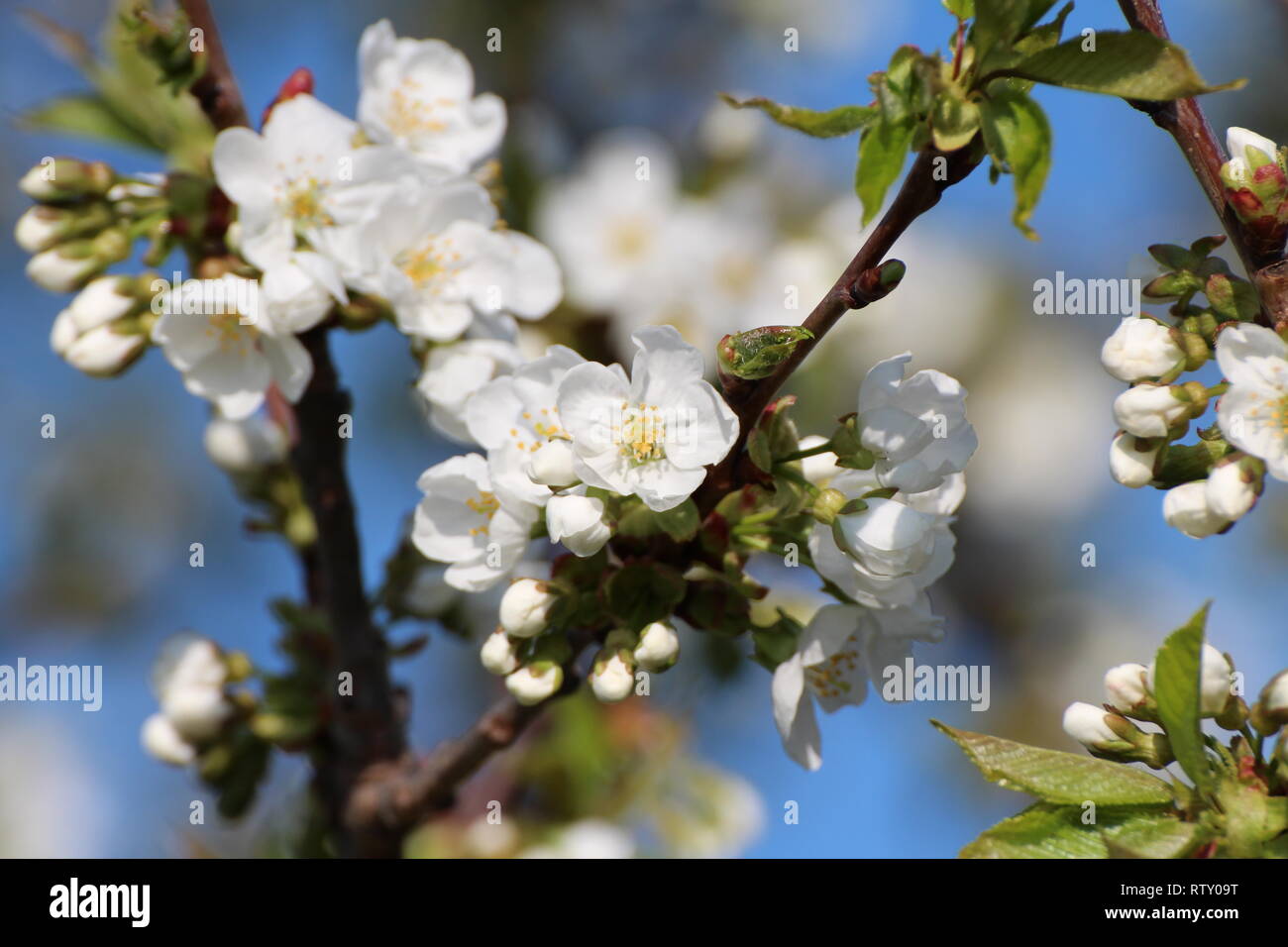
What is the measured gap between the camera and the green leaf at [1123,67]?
1.28m

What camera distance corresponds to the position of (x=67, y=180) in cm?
192

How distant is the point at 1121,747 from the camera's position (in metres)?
1.54

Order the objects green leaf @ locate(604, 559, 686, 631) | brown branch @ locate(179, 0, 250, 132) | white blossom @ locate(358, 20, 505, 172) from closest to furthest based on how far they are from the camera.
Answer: green leaf @ locate(604, 559, 686, 631) < brown branch @ locate(179, 0, 250, 132) < white blossom @ locate(358, 20, 505, 172)

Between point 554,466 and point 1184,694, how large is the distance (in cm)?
74

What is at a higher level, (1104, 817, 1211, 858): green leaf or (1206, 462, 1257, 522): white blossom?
(1206, 462, 1257, 522): white blossom

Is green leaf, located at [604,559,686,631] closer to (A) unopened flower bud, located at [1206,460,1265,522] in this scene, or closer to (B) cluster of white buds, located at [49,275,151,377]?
(A) unopened flower bud, located at [1206,460,1265,522]

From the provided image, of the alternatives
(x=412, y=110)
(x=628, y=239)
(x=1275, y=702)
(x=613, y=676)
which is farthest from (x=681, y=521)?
(x=628, y=239)

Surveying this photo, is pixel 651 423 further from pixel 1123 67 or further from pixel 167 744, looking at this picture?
pixel 167 744

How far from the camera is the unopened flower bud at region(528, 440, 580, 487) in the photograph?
1.53 metres

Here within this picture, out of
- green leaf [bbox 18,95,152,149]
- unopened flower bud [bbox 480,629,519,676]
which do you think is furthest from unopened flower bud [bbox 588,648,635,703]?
green leaf [bbox 18,95,152,149]

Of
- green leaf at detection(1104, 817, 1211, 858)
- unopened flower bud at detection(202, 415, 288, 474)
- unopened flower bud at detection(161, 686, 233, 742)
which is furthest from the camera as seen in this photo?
unopened flower bud at detection(202, 415, 288, 474)

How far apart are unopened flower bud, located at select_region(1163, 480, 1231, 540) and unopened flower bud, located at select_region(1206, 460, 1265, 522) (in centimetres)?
3

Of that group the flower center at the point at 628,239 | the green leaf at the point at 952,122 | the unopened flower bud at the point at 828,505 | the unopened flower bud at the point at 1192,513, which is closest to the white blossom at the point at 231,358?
the unopened flower bud at the point at 828,505
